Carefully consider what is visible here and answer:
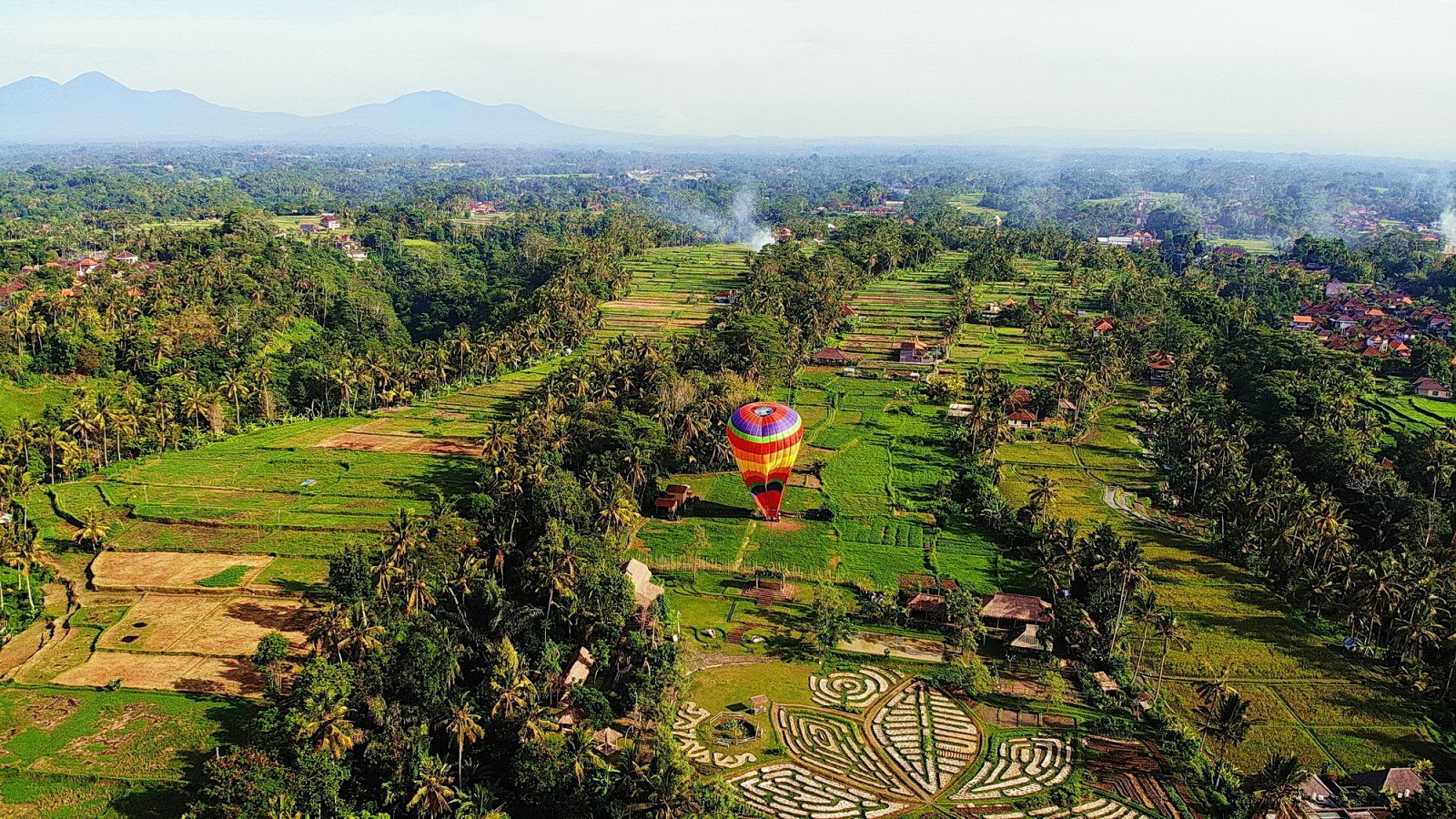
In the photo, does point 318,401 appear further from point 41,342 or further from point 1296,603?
point 1296,603

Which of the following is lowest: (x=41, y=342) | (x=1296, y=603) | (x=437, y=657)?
(x=1296, y=603)

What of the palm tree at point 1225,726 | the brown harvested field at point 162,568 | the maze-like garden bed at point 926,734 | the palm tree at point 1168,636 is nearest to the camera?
the palm tree at point 1225,726

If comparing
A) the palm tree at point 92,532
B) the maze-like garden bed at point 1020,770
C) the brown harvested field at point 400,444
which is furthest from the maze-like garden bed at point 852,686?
the palm tree at point 92,532

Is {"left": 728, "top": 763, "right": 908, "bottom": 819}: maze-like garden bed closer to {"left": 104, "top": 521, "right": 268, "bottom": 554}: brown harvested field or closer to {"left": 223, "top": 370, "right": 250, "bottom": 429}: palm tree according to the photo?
{"left": 104, "top": 521, "right": 268, "bottom": 554}: brown harvested field

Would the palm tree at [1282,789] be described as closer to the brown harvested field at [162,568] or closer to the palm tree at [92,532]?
→ the brown harvested field at [162,568]

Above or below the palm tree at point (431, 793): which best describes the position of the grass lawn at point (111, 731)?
below

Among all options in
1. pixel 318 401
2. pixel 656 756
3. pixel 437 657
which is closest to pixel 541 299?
pixel 318 401
